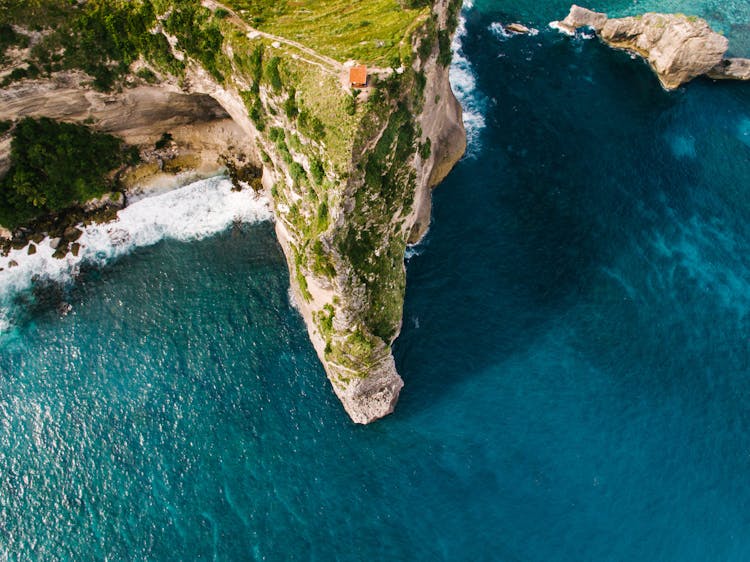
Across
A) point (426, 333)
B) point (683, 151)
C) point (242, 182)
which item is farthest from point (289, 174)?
point (683, 151)

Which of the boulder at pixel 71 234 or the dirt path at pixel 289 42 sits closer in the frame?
the dirt path at pixel 289 42

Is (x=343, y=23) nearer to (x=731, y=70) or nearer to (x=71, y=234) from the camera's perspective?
(x=71, y=234)

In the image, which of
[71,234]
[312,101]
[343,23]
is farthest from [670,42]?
[71,234]

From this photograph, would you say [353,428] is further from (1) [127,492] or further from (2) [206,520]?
(1) [127,492]

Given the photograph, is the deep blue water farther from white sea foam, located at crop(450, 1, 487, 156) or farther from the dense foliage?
the dense foliage

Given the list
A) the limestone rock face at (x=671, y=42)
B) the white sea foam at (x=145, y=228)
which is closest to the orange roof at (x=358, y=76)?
the white sea foam at (x=145, y=228)

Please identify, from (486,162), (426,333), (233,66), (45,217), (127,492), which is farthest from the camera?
(486,162)

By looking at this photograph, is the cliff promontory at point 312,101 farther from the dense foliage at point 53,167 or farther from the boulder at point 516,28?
the boulder at point 516,28
